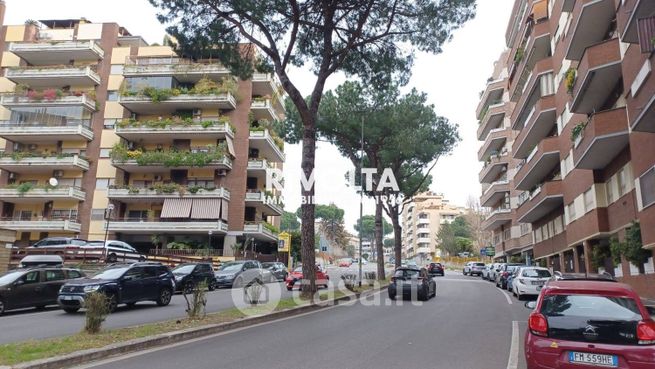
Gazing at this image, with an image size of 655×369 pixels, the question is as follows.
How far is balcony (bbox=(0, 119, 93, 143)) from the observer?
4269 centimetres

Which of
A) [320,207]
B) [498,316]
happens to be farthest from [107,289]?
[320,207]

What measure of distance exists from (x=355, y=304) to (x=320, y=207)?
93074 millimetres

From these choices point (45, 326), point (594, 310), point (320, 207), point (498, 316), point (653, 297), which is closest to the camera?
point (594, 310)

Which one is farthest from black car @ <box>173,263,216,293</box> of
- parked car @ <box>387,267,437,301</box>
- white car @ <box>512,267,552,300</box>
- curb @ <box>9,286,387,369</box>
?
white car @ <box>512,267,552,300</box>

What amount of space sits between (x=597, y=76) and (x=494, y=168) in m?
36.5

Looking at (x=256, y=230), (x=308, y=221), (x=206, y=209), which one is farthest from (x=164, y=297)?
(x=256, y=230)

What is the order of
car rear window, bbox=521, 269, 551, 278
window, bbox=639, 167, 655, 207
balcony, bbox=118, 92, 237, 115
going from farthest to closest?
balcony, bbox=118, 92, 237, 115, car rear window, bbox=521, 269, 551, 278, window, bbox=639, 167, 655, 207

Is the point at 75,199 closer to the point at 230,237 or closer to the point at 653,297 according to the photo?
the point at 230,237

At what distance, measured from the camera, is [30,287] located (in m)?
15.8

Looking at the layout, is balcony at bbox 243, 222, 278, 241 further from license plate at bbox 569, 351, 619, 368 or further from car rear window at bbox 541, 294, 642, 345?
license plate at bbox 569, 351, 619, 368

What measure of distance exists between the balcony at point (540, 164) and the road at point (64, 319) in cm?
2267

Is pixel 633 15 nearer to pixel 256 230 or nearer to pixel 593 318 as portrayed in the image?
pixel 593 318

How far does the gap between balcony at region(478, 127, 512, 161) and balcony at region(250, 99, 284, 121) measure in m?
25.0

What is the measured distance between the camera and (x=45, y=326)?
11898 mm
